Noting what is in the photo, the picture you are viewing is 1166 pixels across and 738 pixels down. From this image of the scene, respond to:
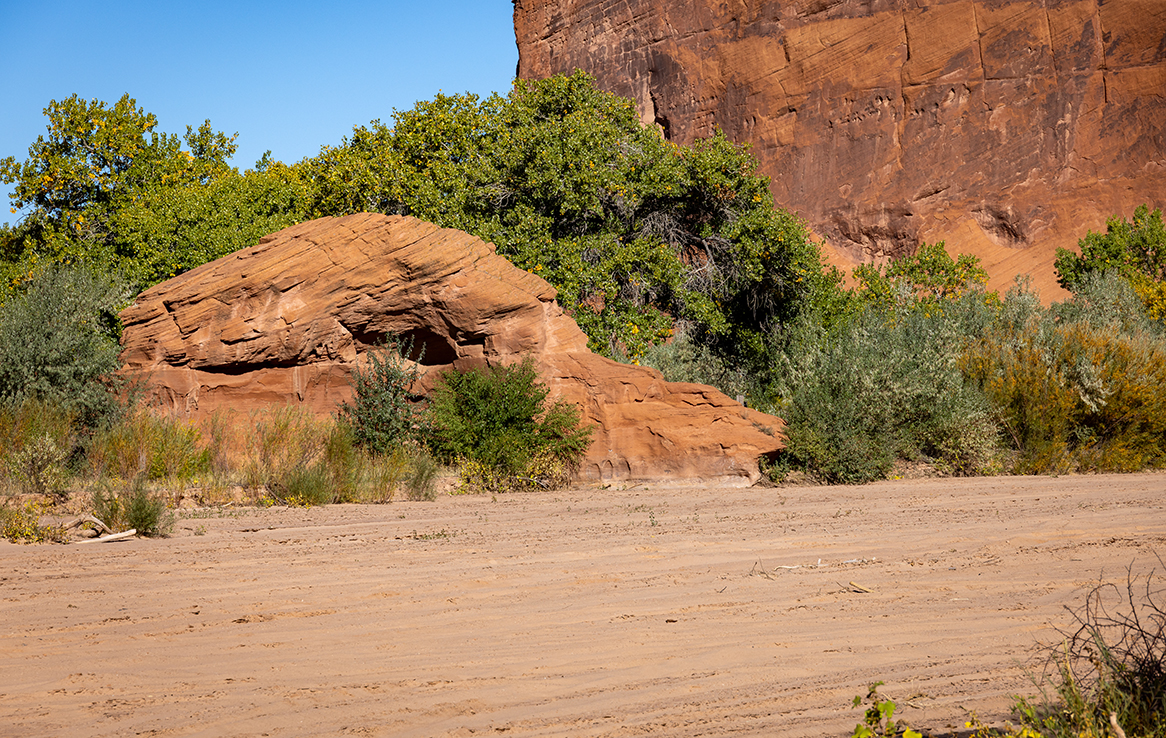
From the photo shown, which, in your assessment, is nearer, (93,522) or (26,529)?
(26,529)

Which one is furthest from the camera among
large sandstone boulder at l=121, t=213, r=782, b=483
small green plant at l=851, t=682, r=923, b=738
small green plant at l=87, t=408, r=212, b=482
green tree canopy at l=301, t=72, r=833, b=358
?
green tree canopy at l=301, t=72, r=833, b=358

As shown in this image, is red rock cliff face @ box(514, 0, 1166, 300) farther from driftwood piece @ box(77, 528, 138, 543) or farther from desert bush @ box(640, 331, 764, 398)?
driftwood piece @ box(77, 528, 138, 543)

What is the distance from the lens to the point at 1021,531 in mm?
7531

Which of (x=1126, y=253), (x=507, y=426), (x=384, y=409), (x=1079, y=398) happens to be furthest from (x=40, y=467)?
(x=1126, y=253)

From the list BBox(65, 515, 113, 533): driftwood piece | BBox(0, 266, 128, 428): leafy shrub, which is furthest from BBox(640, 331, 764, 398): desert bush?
BBox(65, 515, 113, 533): driftwood piece

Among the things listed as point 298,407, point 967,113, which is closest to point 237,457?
A: point 298,407

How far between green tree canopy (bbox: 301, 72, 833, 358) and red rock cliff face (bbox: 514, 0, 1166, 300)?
2385cm

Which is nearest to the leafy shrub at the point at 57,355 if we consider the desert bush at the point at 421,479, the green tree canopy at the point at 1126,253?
the desert bush at the point at 421,479

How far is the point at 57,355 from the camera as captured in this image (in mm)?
11398

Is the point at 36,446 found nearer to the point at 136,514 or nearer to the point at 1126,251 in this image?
the point at 136,514

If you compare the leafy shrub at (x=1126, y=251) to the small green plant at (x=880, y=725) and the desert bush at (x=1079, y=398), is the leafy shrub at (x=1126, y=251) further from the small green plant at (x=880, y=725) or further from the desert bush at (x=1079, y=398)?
the small green plant at (x=880, y=725)

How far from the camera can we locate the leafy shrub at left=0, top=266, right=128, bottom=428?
11188 millimetres

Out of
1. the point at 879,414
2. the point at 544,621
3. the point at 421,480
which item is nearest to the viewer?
the point at 544,621

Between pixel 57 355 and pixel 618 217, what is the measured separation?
10236 mm
